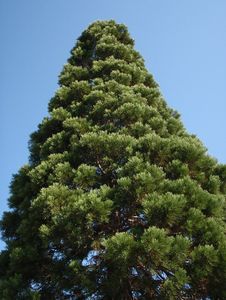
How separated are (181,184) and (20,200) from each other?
4.38m

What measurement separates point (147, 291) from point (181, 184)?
204 cm

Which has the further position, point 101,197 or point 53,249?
point 53,249

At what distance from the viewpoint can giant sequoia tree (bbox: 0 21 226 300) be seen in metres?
6.67

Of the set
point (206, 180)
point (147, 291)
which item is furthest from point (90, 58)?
point (147, 291)

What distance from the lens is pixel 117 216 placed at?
26.2ft

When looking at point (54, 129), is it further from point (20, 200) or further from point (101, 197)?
point (101, 197)

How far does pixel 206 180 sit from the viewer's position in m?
8.86

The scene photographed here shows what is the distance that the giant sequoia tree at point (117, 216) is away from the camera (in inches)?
263

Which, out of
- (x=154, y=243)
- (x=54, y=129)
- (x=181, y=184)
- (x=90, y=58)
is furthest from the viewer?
(x=90, y=58)

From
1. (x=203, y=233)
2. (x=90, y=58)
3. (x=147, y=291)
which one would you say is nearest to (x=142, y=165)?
(x=203, y=233)

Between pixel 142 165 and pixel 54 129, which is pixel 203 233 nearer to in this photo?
pixel 142 165

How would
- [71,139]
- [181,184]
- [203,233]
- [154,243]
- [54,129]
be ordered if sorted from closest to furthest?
[154,243], [203,233], [181,184], [71,139], [54,129]

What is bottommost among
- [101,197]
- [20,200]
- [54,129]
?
[101,197]

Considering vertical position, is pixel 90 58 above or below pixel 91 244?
above
